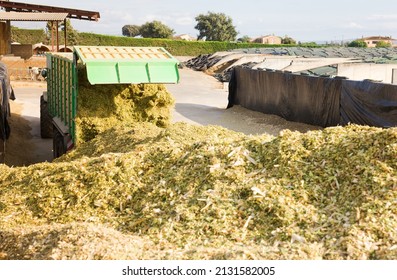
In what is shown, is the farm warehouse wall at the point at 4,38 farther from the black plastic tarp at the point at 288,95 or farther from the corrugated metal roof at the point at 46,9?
the black plastic tarp at the point at 288,95

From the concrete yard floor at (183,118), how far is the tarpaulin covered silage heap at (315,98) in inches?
19.3

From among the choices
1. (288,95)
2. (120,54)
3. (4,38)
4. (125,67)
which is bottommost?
(288,95)

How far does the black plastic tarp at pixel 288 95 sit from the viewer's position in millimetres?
17516

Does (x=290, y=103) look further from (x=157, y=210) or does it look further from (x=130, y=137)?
(x=157, y=210)

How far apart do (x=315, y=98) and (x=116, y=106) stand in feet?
29.6

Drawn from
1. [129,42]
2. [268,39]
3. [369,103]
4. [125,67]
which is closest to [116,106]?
[125,67]

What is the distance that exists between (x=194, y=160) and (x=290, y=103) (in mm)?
12941

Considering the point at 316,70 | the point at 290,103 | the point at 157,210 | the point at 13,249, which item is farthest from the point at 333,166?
the point at 316,70

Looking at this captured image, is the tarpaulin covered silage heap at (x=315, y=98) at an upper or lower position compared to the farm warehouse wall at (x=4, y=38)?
lower

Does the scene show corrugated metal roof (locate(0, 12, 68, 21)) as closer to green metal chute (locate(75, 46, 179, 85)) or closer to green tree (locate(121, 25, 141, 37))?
green metal chute (locate(75, 46, 179, 85))

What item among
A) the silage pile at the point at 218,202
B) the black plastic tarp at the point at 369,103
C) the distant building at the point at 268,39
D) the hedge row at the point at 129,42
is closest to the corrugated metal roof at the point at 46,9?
the hedge row at the point at 129,42

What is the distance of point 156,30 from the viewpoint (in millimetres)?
97375

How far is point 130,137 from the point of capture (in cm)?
998

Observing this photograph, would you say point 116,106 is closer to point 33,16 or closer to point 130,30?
point 33,16
